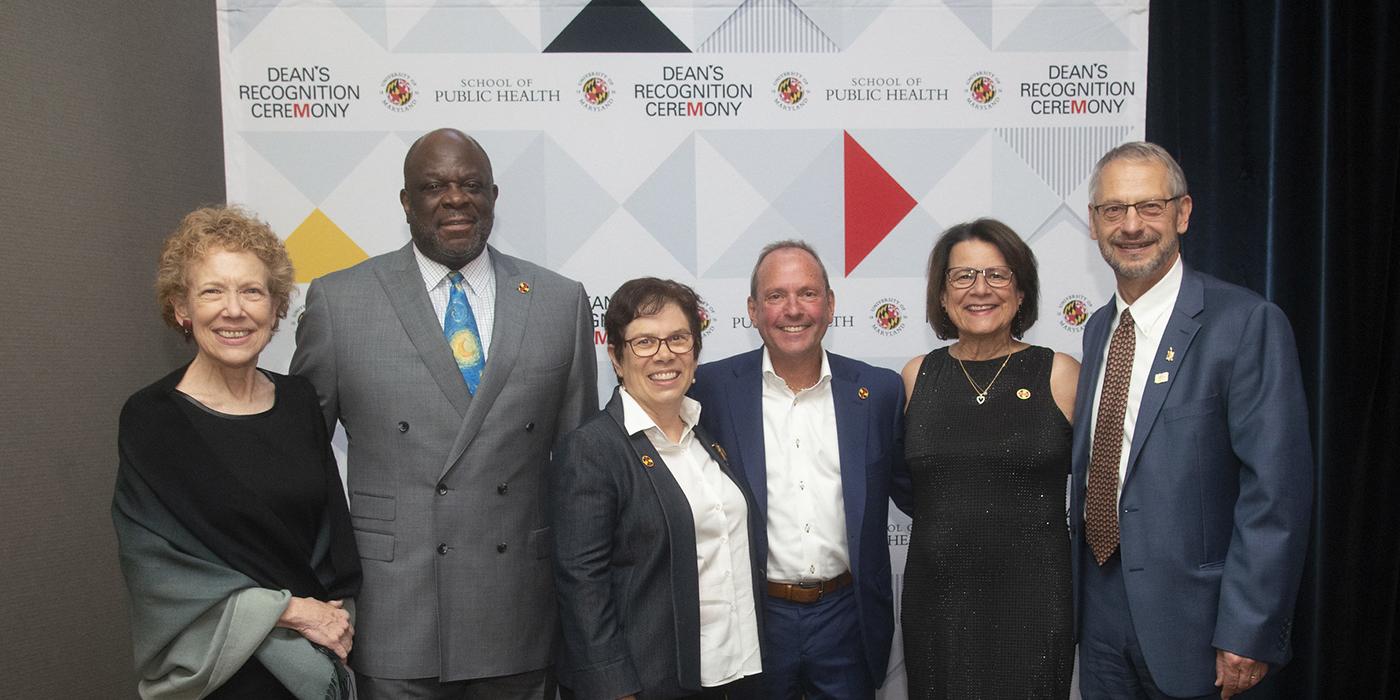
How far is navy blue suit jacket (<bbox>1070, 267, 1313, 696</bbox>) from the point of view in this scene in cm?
198

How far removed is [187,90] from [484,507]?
82.9 inches

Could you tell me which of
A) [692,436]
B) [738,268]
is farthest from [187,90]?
[692,436]

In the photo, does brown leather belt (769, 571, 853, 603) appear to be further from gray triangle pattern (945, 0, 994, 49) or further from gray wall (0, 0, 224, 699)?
gray triangle pattern (945, 0, 994, 49)

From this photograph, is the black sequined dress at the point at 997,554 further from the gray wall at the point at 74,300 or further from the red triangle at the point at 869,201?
the gray wall at the point at 74,300

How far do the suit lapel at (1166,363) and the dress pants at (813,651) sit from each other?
2.56ft

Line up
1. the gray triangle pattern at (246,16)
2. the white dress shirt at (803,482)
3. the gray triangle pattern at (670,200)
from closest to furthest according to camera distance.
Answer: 1. the white dress shirt at (803,482)
2. the gray triangle pattern at (246,16)
3. the gray triangle pattern at (670,200)

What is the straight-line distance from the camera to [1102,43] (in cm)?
329

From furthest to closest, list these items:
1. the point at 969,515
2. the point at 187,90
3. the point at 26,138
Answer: the point at 187,90 < the point at 26,138 < the point at 969,515

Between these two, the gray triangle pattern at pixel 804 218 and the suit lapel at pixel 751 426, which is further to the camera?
the gray triangle pattern at pixel 804 218

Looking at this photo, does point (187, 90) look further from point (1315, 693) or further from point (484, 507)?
point (1315, 693)

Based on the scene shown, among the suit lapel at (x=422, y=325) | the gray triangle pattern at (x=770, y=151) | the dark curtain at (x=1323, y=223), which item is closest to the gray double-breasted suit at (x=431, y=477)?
the suit lapel at (x=422, y=325)

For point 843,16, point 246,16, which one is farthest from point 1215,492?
point 246,16

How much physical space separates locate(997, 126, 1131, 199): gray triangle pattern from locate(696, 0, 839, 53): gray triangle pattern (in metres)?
0.88

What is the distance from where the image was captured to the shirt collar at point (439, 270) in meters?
2.32
